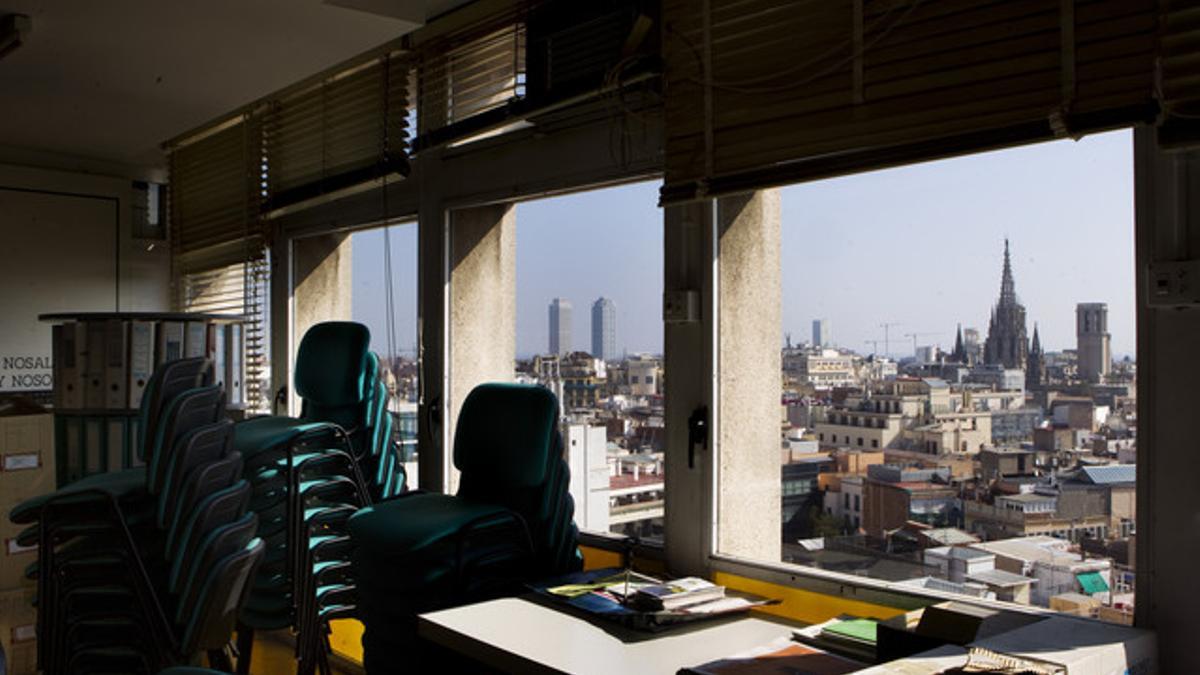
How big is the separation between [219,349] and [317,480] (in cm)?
110

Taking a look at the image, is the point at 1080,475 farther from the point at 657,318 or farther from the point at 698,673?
the point at 657,318

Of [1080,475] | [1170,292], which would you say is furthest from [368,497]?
[1170,292]

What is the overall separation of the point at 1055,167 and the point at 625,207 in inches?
50.5

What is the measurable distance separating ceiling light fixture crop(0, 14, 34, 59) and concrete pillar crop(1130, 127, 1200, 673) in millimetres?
2887

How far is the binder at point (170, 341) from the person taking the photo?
3.82 metres

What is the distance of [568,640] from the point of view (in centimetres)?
212

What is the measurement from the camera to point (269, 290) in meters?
4.74

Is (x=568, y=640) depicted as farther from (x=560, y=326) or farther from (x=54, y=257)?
(x=54, y=257)

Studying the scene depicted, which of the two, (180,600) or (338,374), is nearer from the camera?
(180,600)

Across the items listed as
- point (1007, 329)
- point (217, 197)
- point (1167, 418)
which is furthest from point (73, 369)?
point (1167, 418)

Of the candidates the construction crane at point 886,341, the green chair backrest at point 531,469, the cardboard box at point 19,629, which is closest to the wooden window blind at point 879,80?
the construction crane at point 886,341

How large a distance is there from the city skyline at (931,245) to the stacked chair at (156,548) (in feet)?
4.17

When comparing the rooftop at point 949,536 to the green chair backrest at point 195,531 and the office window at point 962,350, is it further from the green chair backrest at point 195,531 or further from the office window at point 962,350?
the green chair backrest at point 195,531

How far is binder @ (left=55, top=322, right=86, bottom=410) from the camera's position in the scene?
3.70 m
